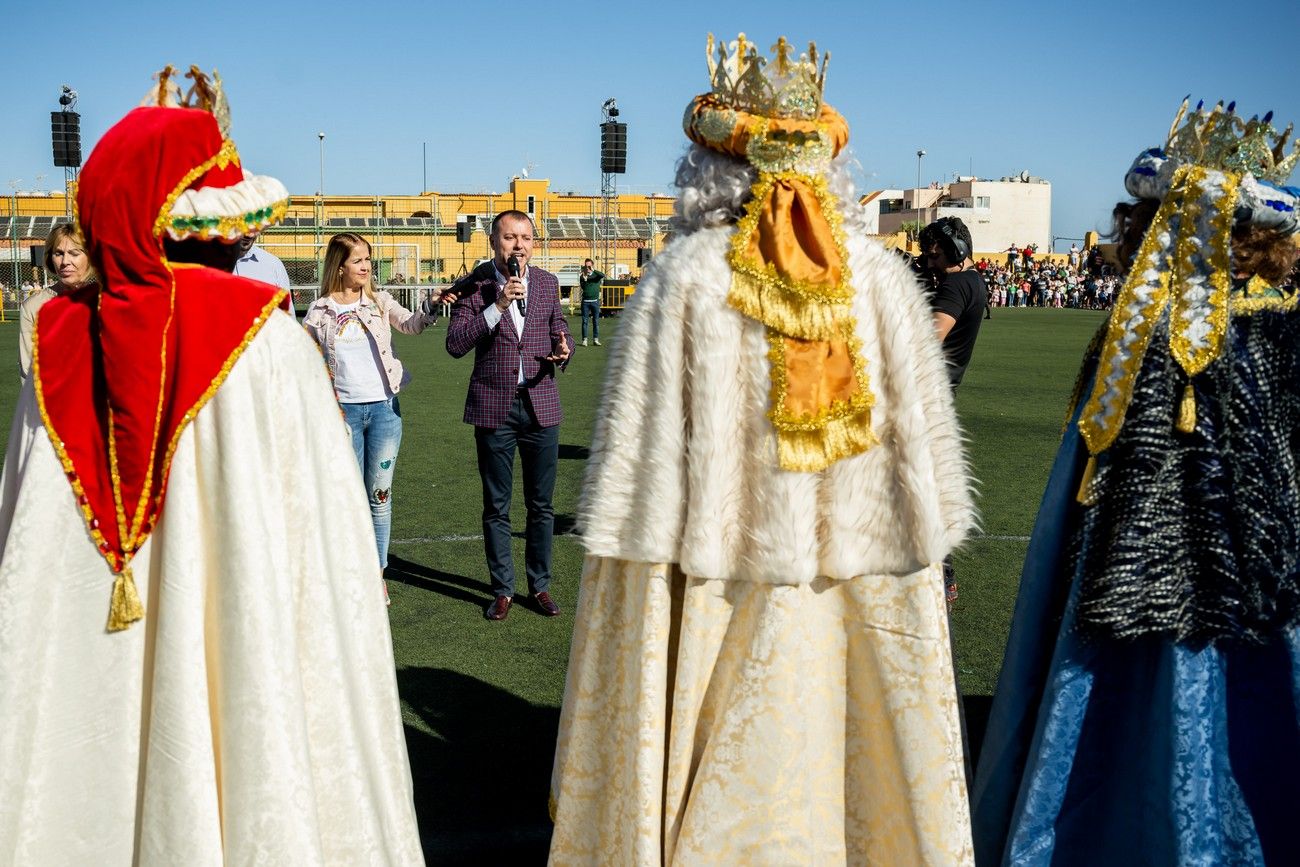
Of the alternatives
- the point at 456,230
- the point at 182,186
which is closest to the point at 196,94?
the point at 182,186

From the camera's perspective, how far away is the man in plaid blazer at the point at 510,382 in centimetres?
563

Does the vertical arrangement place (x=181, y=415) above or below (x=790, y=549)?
above

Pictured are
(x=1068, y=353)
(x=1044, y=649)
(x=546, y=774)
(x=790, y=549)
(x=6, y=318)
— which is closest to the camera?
(x=790, y=549)

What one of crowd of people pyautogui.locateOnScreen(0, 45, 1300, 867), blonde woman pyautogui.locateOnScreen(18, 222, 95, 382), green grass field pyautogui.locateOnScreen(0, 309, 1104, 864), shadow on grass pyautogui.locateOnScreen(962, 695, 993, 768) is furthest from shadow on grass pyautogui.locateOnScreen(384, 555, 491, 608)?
crowd of people pyautogui.locateOnScreen(0, 45, 1300, 867)

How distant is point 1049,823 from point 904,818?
0.43 metres

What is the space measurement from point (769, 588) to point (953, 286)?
3313 mm

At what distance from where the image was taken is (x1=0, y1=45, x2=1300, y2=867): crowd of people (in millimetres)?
2725

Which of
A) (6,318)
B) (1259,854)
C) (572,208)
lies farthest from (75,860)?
(572,208)

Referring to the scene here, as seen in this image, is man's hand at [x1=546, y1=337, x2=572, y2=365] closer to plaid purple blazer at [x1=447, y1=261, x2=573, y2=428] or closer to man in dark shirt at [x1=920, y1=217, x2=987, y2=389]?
plaid purple blazer at [x1=447, y1=261, x2=573, y2=428]

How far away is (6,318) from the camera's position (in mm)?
33156

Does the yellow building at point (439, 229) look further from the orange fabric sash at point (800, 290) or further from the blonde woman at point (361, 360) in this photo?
the orange fabric sash at point (800, 290)

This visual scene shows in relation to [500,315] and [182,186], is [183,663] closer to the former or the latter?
[182,186]

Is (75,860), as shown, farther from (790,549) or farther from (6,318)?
(6,318)

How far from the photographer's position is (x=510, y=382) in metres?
5.62
